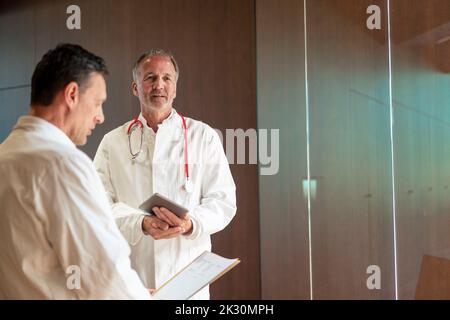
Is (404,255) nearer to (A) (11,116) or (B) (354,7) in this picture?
(B) (354,7)

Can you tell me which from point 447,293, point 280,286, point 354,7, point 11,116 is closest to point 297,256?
point 280,286

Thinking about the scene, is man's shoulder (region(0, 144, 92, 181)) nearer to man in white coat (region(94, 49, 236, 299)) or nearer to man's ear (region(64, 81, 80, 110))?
man's ear (region(64, 81, 80, 110))

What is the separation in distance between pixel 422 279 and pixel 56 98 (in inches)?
69.2

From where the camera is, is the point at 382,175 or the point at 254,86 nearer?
the point at 382,175

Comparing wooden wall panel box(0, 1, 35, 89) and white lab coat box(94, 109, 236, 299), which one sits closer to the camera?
white lab coat box(94, 109, 236, 299)

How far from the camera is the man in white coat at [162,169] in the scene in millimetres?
2219

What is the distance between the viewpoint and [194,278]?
157cm

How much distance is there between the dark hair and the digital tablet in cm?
63

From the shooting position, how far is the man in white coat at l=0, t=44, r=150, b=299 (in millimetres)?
1158

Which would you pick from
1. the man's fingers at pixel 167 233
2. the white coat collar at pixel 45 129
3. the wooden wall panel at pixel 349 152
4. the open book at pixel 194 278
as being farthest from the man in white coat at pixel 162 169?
the white coat collar at pixel 45 129

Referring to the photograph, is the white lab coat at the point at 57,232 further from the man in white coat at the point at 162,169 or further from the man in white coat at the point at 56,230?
the man in white coat at the point at 162,169

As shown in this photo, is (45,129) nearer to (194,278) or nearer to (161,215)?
(194,278)

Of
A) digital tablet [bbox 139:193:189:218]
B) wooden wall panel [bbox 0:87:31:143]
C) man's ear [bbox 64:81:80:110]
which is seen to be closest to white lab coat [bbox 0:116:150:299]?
man's ear [bbox 64:81:80:110]

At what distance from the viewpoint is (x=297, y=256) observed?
9.75 feet
